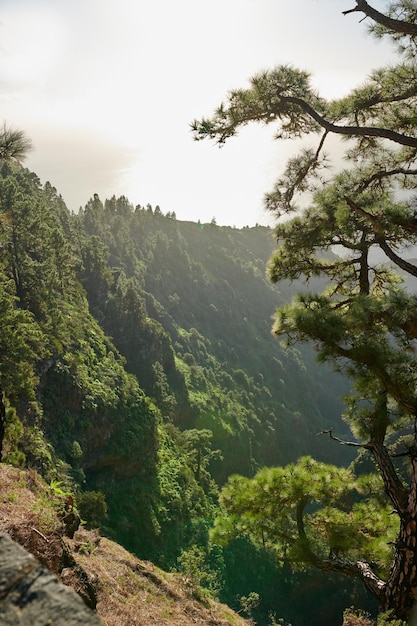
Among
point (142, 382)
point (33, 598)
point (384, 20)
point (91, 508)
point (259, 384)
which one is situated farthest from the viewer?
point (259, 384)

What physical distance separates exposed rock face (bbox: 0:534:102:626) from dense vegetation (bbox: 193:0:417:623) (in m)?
3.93

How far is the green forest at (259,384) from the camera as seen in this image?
16.0ft

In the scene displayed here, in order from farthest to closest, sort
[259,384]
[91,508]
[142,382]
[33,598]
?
[259,384] < [142,382] < [91,508] < [33,598]

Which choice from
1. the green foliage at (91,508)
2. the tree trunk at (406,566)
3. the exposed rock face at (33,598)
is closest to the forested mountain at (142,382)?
the green foliage at (91,508)

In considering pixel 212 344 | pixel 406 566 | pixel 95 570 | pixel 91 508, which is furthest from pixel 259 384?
pixel 406 566

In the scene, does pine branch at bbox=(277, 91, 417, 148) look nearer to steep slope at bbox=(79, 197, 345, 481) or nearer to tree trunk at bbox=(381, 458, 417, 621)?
tree trunk at bbox=(381, 458, 417, 621)

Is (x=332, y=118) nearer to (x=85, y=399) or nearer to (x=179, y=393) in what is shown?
(x=85, y=399)

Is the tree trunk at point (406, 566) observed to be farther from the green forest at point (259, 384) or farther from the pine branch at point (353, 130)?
the pine branch at point (353, 130)

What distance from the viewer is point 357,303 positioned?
460cm

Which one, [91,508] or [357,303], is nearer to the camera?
[357,303]

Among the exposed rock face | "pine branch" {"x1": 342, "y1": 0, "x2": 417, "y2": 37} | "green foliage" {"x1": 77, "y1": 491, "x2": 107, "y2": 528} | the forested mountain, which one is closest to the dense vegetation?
"pine branch" {"x1": 342, "y1": 0, "x2": 417, "y2": 37}

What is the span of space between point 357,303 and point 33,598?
13.9 ft

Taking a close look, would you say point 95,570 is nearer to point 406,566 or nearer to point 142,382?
point 406,566

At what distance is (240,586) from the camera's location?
28359mm
